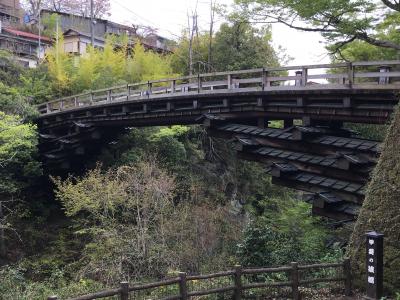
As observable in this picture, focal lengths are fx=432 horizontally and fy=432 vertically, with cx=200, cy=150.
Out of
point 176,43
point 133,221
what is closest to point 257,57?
point 176,43

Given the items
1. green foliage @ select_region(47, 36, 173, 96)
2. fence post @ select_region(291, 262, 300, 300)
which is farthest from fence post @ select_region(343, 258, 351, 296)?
green foliage @ select_region(47, 36, 173, 96)

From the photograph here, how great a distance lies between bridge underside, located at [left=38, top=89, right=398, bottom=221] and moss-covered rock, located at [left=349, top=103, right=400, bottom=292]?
1285 mm

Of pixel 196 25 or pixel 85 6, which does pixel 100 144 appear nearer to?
pixel 196 25

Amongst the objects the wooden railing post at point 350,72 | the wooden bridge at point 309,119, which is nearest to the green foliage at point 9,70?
the wooden bridge at point 309,119

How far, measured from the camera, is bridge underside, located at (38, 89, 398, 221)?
436 inches

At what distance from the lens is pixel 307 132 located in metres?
12.1

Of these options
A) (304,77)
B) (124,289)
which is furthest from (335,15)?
(124,289)

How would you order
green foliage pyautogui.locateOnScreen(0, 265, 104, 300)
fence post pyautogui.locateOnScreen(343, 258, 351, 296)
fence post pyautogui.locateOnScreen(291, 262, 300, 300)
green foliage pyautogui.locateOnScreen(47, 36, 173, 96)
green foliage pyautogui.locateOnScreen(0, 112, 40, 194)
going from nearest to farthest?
fence post pyautogui.locateOnScreen(291, 262, 300, 300) < fence post pyautogui.locateOnScreen(343, 258, 351, 296) < green foliage pyautogui.locateOnScreen(0, 265, 104, 300) < green foliage pyautogui.locateOnScreen(0, 112, 40, 194) < green foliage pyautogui.locateOnScreen(47, 36, 173, 96)

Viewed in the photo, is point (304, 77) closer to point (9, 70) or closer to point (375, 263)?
point (375, 263)

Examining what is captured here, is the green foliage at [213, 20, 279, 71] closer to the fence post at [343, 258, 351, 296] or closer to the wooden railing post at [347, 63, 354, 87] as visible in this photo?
the wooden railing post at [347, 63, 354, 87]

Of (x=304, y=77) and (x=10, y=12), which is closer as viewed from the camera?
(x=304, y=77)

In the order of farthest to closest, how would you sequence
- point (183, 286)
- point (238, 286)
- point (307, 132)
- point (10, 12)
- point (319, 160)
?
1. point (10, 12)
2. point (307, 132)
3. point (319, 160)
4. point (238, 286)
5. point (183, 286)

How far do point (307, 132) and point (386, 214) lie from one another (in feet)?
12.4

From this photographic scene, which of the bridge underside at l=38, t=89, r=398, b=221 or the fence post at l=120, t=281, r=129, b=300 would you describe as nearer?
the fence post at l=120, t=281, r=129, b=300
